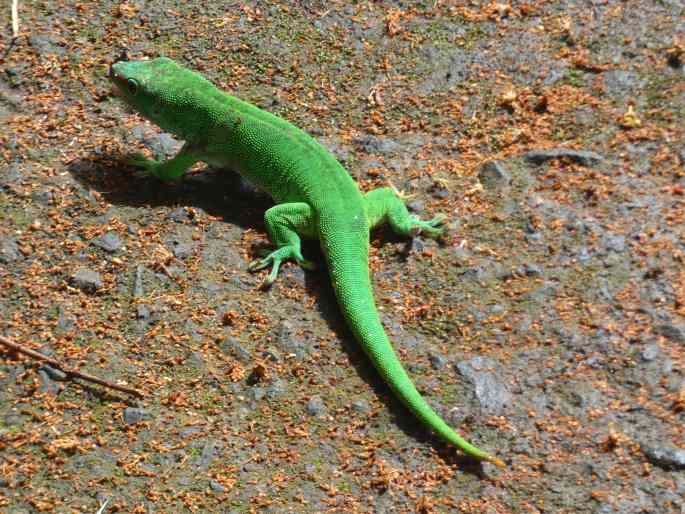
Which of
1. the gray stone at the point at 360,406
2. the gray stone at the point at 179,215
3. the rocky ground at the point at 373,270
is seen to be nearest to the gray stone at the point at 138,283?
the rocky ground at the point at 373,270

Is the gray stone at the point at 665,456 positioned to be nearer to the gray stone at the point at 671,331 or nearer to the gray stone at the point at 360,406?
the gray stone at the point at 671,331

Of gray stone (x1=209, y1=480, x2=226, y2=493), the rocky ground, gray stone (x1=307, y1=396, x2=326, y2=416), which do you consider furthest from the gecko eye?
gray stone (x1=209, y1=480, x2=226, y2=493)

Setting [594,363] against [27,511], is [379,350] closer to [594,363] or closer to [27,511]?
[594,363]

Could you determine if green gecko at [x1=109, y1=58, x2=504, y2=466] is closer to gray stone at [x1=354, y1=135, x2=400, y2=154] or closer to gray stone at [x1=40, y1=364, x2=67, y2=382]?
gray stone at [x1=354, y1=135, x2=400, y2=154]

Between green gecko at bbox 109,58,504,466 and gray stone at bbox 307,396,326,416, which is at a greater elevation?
green gecko at bbox 109,58,504,466

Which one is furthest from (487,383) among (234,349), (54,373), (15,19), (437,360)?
(15,19)
